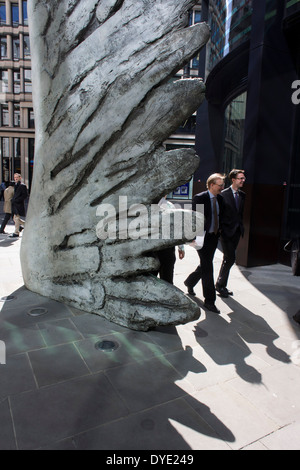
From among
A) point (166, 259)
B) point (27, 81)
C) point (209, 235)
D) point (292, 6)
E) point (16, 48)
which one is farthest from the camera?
point (16, 48)

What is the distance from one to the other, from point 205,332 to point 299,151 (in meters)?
4.47

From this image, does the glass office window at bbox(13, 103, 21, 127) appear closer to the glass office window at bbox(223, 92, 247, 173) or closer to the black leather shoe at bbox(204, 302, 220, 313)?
the glass office window at bbox(223, 92, 247, 173)

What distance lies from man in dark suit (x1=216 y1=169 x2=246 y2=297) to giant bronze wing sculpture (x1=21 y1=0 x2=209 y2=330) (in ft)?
5.11

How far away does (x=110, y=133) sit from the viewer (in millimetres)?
3463

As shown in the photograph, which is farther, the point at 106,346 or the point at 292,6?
the point at 292,6

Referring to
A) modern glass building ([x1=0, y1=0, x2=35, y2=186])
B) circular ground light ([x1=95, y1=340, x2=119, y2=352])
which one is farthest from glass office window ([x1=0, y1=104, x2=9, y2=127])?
circular ground light ([x1=95, y1=340, x2=119, y2=352])

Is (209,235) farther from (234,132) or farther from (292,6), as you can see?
(234,132)

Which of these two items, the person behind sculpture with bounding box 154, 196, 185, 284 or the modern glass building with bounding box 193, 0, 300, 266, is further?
the modern glass building with bounding box 193, 0, 300, 266

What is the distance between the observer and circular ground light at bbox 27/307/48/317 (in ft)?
12.3

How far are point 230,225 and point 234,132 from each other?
4790mm

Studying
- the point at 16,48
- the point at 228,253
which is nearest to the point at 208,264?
the point at 228,253

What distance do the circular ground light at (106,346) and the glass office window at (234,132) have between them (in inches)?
217

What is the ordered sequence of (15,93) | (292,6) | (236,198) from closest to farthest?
(236,198) < (292,6) < (15,93)

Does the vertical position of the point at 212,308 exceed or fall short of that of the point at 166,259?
it falls short
